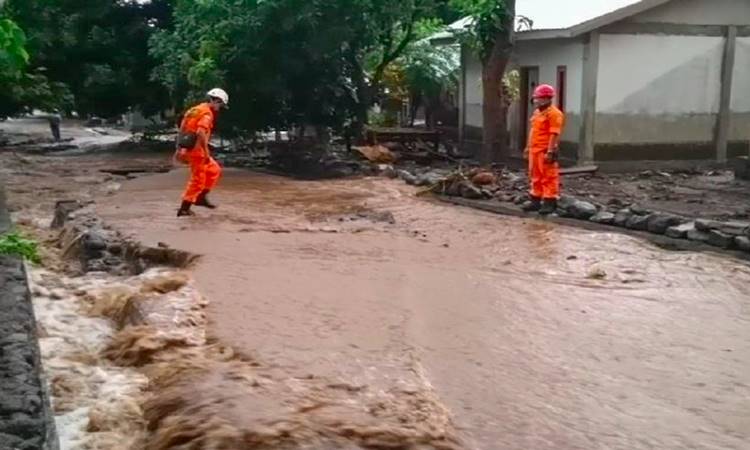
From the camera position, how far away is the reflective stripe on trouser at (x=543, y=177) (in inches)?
467

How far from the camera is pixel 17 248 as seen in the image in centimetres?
882

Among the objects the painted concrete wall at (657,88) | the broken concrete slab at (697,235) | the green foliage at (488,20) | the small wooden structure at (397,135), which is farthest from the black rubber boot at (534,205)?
the small wooden structure at (397,135)

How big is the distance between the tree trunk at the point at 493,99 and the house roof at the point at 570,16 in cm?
105

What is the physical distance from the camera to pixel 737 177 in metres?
15.4

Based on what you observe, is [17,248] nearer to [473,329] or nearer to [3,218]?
[3,218]

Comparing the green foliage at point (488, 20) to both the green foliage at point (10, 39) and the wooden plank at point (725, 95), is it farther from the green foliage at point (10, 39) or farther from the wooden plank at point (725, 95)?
the green foliage at point (10, 39)

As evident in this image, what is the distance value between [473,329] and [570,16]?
471 inches

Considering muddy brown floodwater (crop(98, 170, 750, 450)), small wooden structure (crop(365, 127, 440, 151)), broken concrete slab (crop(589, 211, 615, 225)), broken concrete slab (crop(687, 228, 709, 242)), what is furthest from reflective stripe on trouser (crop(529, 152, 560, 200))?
small wooden structure (crop(365, 127, 440, 151))

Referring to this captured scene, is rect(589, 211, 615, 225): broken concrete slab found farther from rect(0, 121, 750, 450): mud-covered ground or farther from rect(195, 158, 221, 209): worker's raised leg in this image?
rect(195, 158, 221, 209): worker's raised leg

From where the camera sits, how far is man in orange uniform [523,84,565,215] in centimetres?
1180

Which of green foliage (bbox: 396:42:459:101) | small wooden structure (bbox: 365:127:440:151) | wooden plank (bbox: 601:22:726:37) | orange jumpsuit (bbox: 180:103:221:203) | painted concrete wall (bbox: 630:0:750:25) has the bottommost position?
small wooden structure (bbox: 365:127:440:151)

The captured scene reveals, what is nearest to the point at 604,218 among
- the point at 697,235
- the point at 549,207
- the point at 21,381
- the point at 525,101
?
the point at 549,207

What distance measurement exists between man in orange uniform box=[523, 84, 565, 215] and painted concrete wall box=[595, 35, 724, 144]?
4798 millimetres

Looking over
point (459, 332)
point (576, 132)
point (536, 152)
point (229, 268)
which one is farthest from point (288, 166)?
point (459, 332)
